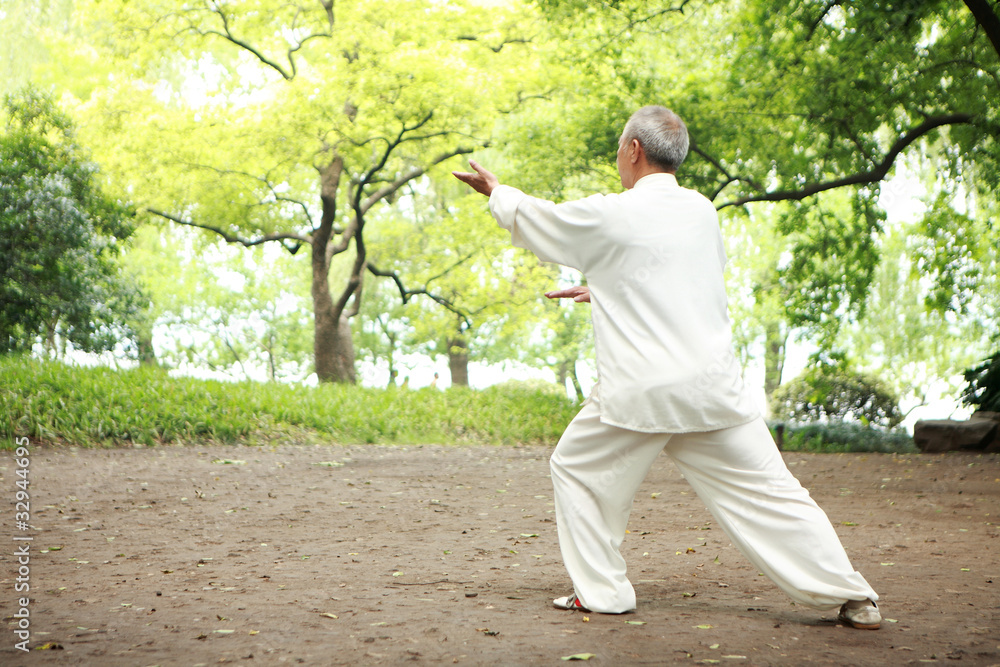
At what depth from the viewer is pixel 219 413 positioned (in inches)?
454

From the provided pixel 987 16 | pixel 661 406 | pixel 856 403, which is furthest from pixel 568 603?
pixel 856 403

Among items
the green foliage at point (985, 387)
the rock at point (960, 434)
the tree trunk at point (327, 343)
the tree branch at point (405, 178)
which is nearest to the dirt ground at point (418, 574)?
the rock at point (960, 434)

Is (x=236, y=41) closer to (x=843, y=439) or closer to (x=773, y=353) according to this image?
(x=843, y=439)

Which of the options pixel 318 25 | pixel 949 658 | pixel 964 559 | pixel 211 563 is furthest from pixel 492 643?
pixel 318 25

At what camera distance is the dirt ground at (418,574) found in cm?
289

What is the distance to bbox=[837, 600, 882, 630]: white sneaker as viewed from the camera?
3.15m

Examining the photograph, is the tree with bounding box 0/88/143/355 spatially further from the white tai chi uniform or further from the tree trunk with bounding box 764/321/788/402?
the tree trunk with bounding box 764/321/788/402

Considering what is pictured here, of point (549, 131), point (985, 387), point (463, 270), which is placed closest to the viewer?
point (985, 387)

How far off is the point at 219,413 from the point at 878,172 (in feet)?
31.3

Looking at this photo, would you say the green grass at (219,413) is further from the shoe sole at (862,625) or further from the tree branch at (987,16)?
the tree branch at (987,16)

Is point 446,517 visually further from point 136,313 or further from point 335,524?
point 136,313

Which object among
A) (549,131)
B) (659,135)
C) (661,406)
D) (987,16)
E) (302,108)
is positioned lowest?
(661,406)

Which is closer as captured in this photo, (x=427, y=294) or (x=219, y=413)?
(x=219, y=413)

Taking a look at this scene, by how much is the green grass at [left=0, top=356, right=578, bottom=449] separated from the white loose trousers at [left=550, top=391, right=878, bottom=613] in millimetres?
8154
